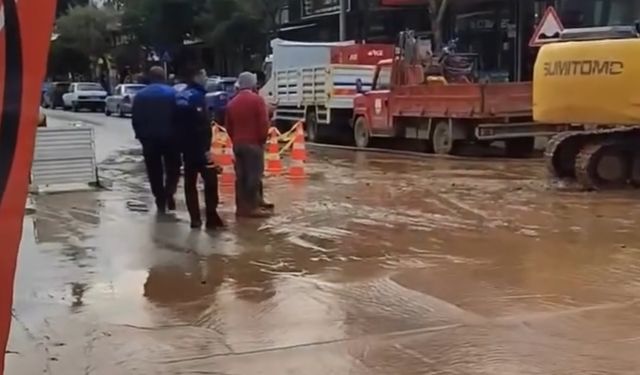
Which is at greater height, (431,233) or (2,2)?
(2,2)

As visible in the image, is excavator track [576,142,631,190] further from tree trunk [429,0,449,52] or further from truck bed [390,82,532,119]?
tree trunk [429,0,449,52]

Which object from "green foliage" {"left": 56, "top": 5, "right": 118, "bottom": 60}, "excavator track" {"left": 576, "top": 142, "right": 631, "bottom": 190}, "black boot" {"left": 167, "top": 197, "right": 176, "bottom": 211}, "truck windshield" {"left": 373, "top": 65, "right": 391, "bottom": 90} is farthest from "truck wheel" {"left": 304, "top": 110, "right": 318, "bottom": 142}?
"green foliage" {"left": 56, "top": 5, "right": 118, "bottom": 60}

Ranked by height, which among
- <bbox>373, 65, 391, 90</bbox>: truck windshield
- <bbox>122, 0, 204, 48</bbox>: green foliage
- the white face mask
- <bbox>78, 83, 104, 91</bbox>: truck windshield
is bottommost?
<bbox>78, 83, 104, 91</bbox>: truck windshield

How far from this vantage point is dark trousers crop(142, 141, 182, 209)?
13109mm

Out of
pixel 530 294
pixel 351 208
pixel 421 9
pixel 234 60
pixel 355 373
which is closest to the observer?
pixel 355 373

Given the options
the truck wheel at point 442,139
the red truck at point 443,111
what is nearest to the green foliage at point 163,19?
the red truck at point 443,111

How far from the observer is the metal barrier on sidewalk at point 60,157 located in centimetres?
1578

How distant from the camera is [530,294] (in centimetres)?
831

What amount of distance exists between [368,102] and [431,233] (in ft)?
53.5

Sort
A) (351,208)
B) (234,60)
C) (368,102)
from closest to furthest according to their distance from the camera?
1. (351,208)
2. (368,102)
3. (234,60)

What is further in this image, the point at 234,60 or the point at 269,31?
the point at 234,60

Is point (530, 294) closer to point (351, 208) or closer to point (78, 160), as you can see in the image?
point (351, 208)

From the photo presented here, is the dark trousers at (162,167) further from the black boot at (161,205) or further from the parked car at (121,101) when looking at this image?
the parked car at (121,101)

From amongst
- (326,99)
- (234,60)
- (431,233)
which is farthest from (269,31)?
(431,233)
